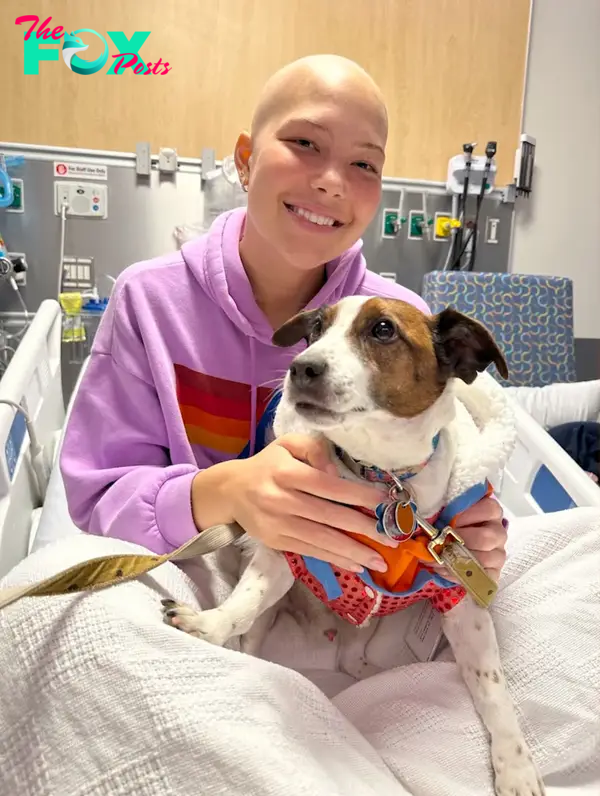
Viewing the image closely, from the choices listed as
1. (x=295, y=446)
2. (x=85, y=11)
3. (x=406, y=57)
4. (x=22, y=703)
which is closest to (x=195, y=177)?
(x=85, y=11)

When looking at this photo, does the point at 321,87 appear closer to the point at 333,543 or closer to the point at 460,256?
the point at 333,543

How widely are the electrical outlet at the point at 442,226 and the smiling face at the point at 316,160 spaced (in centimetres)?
209

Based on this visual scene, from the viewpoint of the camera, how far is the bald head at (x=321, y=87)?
105 centimetres

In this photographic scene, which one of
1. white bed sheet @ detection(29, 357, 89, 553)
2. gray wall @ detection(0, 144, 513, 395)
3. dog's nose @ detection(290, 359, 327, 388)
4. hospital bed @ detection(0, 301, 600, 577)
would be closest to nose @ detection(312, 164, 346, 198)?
dog's nose @ detection(290, 359, 327, 388)

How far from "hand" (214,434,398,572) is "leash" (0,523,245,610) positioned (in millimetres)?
100

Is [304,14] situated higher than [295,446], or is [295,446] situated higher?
[304,14]

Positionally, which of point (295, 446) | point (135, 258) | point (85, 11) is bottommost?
point (295, 446)

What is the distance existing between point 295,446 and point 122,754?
47 centimetres

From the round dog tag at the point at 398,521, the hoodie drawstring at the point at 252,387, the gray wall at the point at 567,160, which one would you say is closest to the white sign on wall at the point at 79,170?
the hoodie drawstring at the point at 252,387

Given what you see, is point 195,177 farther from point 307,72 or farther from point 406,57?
point 307,72

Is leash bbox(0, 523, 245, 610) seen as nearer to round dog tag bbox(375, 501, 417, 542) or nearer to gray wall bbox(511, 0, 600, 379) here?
round dog tag bbox(375, 501, 417, 542)

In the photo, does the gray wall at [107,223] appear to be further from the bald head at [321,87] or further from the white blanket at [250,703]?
the white blanket at [250,703]

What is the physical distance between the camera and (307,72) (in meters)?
1.08

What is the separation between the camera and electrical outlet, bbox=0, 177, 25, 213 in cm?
260
